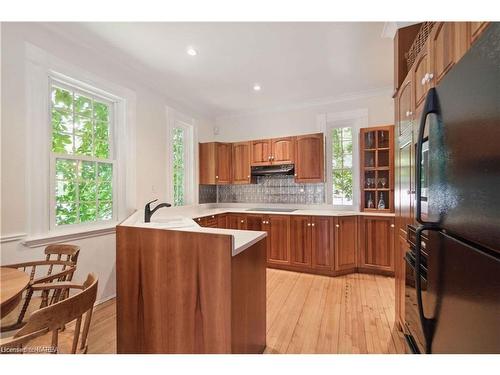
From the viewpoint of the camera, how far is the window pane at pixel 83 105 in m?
2.61

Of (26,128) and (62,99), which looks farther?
(62,99)

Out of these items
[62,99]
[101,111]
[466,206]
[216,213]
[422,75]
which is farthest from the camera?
[216,213]

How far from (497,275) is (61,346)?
6.14ft

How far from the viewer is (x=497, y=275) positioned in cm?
58

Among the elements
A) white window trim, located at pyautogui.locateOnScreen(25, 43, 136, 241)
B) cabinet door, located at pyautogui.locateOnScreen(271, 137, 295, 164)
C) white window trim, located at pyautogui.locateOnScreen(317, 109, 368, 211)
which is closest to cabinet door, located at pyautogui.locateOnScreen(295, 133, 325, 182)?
cabinet door, located at pyautogui.locateOnScreen(271, 137, 295, 164)

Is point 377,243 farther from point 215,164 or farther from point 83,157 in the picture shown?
point 83,157

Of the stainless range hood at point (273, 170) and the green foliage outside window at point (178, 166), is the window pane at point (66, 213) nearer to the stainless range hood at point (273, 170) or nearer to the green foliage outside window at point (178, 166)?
the green foliage outside window at point (178, 166)

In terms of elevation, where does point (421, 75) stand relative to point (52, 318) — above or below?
above

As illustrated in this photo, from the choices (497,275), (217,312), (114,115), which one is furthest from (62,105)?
(497,275)

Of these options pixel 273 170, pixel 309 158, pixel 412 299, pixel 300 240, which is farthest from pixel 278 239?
pixel 412 299

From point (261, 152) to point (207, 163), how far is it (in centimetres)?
105

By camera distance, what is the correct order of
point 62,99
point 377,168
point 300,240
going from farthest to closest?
1. point 300,240
2. point 377,168
3. point 62,99

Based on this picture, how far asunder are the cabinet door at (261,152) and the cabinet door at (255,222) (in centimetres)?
99

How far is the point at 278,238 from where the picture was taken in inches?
149
